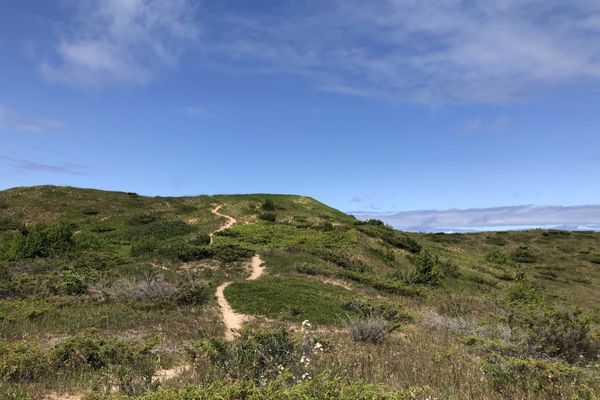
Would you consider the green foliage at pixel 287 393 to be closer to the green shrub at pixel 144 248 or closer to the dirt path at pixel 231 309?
the dirt path at pixel 231 309

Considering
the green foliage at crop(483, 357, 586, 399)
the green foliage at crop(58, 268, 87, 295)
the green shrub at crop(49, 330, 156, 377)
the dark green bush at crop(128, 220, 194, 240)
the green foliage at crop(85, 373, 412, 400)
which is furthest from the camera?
the dark green bush at crop(128, 220, 194, 240)

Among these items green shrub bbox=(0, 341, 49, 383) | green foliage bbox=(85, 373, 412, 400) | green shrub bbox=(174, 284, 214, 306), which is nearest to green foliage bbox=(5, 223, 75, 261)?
green shrub bbox=(174, 284, 214, 306)

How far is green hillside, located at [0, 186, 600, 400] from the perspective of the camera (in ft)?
23.1

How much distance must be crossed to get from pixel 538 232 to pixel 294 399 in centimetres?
8987

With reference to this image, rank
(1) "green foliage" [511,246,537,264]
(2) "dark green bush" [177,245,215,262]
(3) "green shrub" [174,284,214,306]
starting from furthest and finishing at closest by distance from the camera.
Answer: (1) "green foliage" [511,246,537,264], (2) "dark green bush" [177,245,215,262], (3) "green shrub" [174,284,214,306]

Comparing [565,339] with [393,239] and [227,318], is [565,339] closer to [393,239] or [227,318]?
[227,318]

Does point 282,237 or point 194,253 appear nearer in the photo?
point 194,253

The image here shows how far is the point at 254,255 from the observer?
2991cm

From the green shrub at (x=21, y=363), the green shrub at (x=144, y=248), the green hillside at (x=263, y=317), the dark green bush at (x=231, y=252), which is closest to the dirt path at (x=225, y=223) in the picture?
the green hillside at (x=263, y=317)

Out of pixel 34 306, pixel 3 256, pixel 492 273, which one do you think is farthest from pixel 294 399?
pixel 492 273

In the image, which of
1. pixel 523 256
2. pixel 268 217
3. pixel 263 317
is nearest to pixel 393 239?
pixel 268 217

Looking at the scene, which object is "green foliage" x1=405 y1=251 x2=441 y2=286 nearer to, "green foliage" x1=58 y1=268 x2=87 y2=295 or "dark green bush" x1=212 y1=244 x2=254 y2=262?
"dark green bush" x1=212 y1=244 x2=254 y2=262

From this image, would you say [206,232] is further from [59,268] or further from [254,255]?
[59,268]

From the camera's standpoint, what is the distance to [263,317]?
1670 centimetres
